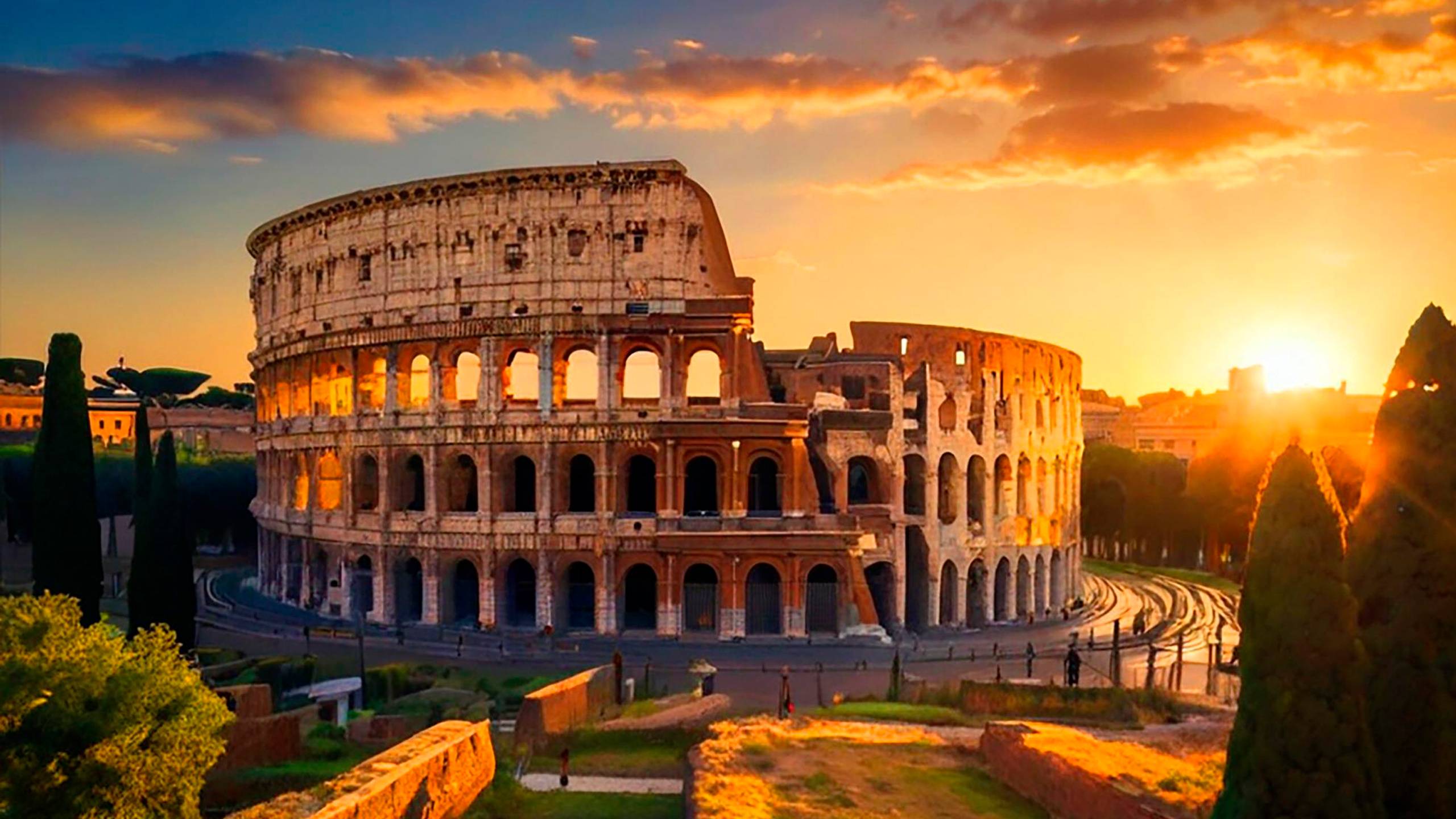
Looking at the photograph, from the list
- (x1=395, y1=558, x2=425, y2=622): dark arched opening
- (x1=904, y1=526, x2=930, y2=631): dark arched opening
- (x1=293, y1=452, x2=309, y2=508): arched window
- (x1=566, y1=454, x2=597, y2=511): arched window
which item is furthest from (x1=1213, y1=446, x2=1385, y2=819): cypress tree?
(x1=293, y1=452, x2=309, y2=508): arched window

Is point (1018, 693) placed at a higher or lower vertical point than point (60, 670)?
lower

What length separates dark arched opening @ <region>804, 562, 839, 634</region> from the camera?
96.6 ft

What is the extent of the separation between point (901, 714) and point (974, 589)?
Answer: 1826 centimetres

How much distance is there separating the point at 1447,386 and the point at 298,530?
3363 centimetres

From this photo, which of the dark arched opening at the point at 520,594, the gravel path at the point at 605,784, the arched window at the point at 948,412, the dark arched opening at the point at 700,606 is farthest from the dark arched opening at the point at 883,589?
the gravel path at the point at 605,784

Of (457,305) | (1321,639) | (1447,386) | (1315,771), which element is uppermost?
(457,305)

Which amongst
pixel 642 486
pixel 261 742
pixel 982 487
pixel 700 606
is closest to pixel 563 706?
pixel 261 742

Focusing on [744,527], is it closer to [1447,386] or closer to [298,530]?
[298,530]

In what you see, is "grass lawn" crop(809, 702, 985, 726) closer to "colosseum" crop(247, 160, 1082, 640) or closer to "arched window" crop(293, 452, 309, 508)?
"colosseum" crop(247, 160, 1082, 640)

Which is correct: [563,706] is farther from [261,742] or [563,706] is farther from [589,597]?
[589,597]

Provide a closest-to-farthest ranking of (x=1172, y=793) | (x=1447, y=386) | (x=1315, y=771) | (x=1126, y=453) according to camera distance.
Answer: (x=1315, y=771), (x=1447, y=386), (x=1172, y=793), (x=1126, y=453)

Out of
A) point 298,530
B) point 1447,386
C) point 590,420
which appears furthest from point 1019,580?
point 1447,386

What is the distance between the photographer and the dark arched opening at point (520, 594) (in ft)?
104

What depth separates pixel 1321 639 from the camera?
809 centimetres
